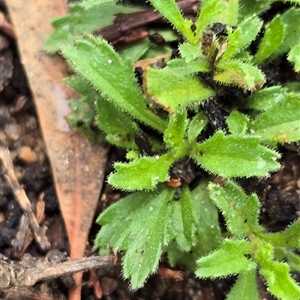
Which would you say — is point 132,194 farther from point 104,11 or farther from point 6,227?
point 104,11

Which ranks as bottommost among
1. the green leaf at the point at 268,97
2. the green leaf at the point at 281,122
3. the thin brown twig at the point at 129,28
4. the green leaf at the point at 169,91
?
the green leaf at the point at 281,122

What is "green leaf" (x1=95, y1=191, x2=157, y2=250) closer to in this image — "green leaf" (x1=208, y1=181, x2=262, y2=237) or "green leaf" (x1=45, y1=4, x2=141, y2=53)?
"green leaf" (x1=208, y1=181, x2=262, y2=237)

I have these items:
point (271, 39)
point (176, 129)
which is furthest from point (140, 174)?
point (271, 39)

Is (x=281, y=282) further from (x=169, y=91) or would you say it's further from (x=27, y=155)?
(x=27, y=155)

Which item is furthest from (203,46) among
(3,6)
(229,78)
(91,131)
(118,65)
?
(3,6)

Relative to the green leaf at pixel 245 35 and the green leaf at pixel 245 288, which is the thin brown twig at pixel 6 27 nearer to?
the green leaf at pixel 245 35

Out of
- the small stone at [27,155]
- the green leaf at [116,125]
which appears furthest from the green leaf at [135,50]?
the small stone at [27,155]
